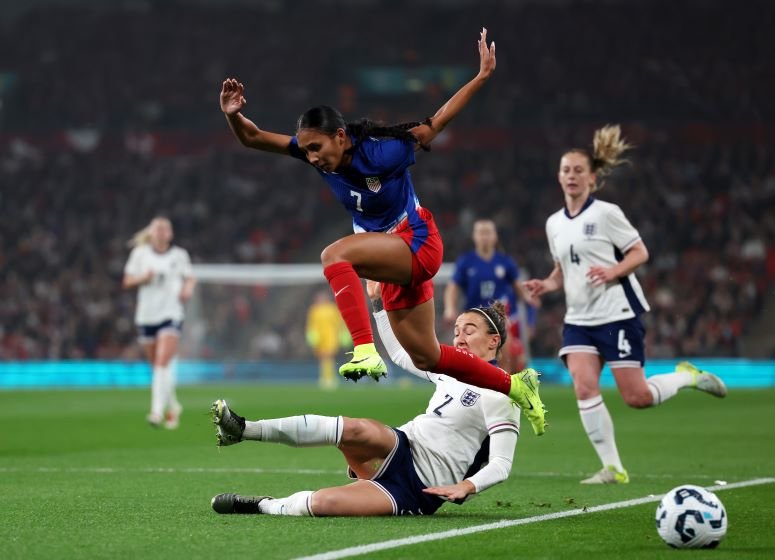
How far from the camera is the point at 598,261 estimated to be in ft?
27.2

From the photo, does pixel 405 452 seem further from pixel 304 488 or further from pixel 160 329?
pixel 160 329

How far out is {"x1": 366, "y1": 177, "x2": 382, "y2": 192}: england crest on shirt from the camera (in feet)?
19.2

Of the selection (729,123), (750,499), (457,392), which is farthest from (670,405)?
(729,123)

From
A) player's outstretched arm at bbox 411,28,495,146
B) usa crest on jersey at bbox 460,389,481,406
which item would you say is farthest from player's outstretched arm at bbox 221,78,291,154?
usa crest on jersey at bbox 460,389,481,406

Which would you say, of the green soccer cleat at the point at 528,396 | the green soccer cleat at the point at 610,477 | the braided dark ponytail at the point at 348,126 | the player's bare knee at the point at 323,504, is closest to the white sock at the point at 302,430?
the player's bare knee at the point at 323,504

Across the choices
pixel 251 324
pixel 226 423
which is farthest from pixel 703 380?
pixel 251 324

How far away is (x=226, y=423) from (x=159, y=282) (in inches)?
342

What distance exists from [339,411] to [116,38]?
76.2 feet

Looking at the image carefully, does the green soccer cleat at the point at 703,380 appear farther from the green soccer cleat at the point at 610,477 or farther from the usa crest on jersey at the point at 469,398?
the usa crest on jersey at the point at 469,398

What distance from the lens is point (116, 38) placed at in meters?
36.0

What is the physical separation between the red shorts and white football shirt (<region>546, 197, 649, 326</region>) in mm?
2357

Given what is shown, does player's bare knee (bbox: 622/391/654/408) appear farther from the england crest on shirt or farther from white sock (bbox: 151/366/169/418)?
white sock (bbox: 151/366/169/418)

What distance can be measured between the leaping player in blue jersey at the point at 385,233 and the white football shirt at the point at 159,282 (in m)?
7.84

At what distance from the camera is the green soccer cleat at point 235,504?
5.86 m
